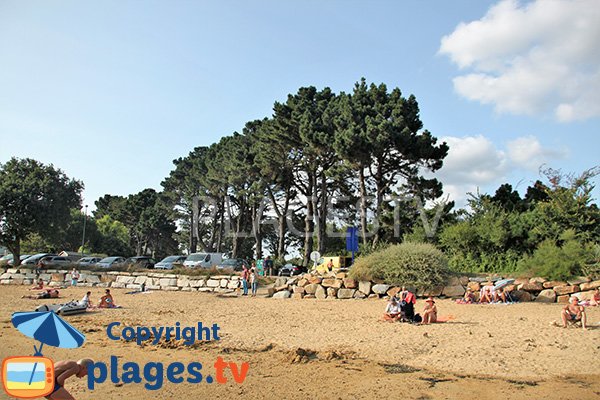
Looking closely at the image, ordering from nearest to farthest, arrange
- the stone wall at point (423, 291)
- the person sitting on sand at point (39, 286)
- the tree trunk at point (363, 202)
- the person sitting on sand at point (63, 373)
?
the person sitting on sand at point (63, 373) < the stone wall at point (423, 291) < the person sitting on sand at point (39, 286) < the tree trunk at point (363, 202)

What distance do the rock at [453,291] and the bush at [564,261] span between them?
289cm

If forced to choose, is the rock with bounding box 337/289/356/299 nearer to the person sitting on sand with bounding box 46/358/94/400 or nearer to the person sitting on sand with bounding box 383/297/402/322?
the person sitting on sand with bounding box 383/297/402/322

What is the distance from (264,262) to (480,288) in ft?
48.0

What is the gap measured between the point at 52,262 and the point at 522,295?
1167 inches

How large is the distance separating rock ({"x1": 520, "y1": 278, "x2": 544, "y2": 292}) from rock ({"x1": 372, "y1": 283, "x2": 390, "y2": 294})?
17.8ft

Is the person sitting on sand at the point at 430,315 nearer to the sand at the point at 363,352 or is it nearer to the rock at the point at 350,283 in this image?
the sand at the point at 363,352

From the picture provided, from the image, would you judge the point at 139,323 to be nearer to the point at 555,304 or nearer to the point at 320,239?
the point at 555,304

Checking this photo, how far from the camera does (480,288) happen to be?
59.7ft

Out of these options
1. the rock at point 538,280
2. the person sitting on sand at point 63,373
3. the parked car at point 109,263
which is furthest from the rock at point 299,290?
the person sitting on sand at point 63,373

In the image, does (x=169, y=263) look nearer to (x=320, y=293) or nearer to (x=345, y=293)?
(x=320, y=293)

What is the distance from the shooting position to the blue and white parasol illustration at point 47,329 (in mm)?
4836

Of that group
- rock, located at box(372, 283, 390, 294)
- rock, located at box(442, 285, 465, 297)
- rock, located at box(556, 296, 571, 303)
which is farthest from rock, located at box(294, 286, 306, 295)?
rock, located at box(556, 296, 571, 303)

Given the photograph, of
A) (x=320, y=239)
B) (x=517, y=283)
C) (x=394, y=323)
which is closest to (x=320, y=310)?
(x=394, y=323)

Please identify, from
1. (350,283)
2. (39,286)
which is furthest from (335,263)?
(39,286)
